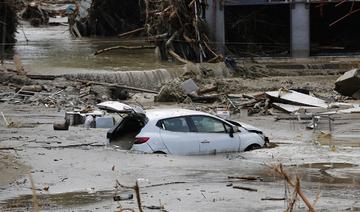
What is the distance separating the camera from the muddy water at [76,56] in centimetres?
3481

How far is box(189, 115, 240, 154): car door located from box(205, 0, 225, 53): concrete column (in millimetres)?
21300

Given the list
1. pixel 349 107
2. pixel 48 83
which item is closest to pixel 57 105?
pixel 48 83

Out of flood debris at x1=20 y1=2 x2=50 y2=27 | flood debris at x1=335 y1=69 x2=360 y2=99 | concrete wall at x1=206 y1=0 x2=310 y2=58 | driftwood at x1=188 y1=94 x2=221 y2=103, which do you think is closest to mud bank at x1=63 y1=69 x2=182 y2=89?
driftwood at x1=188 y1=94 x2=221 y2=103

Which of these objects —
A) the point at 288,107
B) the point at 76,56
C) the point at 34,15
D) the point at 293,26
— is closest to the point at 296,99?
the point at 288,107

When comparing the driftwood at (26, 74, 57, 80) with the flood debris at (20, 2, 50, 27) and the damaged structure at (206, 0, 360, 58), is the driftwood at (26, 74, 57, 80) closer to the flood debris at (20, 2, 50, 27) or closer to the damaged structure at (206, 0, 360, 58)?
the damaged structure at (206, 0, 360, 58)

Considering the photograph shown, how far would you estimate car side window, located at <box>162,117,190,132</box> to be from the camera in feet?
54.0

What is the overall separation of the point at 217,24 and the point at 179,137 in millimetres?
22173

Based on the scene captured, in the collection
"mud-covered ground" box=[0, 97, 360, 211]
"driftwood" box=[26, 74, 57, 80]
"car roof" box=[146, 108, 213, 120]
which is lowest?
"driftwood" box=[26, 74, 57, 80]

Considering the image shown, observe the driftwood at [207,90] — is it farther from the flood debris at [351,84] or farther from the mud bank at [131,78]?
the flood debris at [351,84]

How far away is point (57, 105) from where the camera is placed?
90.4 feet

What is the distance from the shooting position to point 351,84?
2905 centimetres

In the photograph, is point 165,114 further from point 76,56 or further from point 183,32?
point 76,56

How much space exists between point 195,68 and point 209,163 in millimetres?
18201

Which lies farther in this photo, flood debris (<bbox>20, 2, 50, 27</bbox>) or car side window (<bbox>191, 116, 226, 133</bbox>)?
flood debris (<bbox>20, 2, 50, 27</bbox>)
